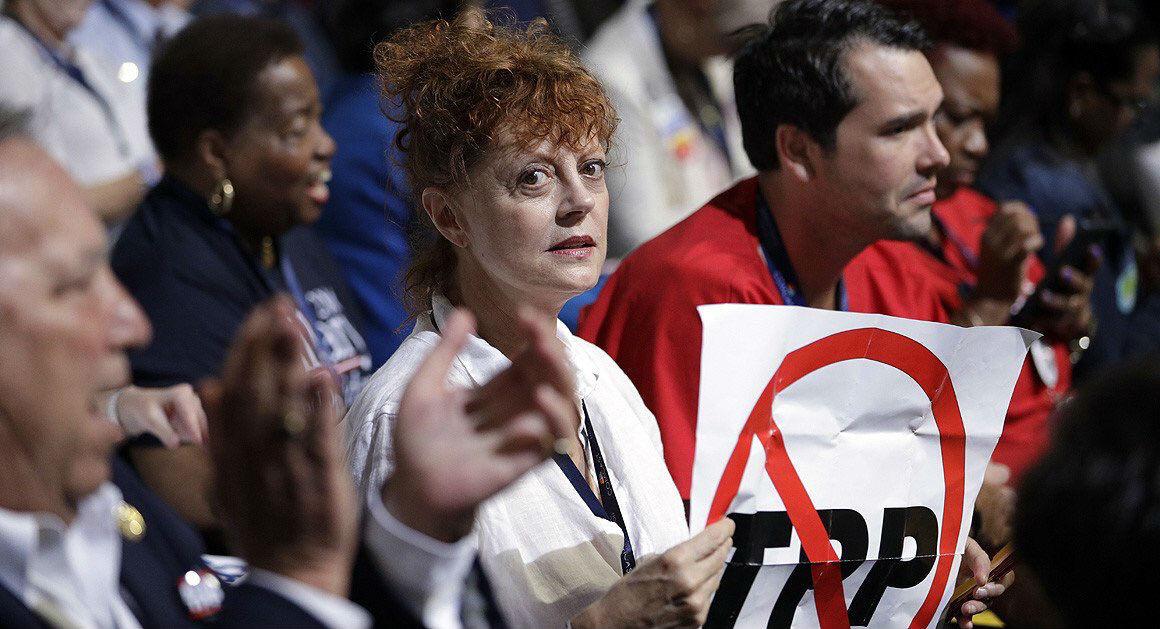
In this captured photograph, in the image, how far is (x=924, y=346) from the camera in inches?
94.7

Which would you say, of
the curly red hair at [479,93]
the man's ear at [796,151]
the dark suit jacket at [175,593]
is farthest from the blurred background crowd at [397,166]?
the dark suit jacket at [175,593]

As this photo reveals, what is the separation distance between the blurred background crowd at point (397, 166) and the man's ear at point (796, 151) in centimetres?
40

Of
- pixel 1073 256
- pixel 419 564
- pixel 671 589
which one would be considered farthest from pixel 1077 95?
pixel 419 564

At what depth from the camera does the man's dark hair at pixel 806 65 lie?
3240 mm

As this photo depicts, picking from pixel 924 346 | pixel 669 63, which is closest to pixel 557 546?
pixel 924 346

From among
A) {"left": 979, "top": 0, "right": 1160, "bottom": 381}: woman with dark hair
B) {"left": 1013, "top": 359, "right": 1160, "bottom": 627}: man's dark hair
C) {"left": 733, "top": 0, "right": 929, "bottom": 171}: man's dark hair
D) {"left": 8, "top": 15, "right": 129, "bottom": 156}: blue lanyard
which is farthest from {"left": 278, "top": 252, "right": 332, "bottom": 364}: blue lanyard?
{"left": 979, "top": 0, "right": 1160, "bottom": 381}: woman with dark hair

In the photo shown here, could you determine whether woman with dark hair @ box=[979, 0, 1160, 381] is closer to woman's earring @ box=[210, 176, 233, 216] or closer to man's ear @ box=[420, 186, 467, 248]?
woman's earring @ box=[210, 176, 233, 216]

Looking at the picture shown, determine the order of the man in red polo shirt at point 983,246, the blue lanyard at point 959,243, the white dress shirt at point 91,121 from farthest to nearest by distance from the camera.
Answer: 1. the blue lanyard at point 959,243
2. the white dress shirt at point 91,121
3. the man in red polo shirt at point 983,246

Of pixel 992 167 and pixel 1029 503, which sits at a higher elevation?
pixel 1029 503

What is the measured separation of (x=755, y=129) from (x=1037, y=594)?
6.27 ft

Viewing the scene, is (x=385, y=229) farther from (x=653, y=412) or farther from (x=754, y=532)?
(x=754, y=532)

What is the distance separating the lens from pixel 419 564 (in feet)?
4.91

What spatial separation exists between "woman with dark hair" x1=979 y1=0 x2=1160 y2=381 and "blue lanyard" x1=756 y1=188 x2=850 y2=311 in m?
2.05

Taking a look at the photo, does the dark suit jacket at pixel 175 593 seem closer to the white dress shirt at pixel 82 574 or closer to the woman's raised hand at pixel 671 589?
the white dress shirt at pixel 82 574
